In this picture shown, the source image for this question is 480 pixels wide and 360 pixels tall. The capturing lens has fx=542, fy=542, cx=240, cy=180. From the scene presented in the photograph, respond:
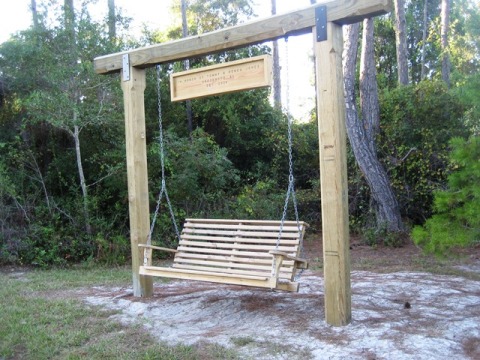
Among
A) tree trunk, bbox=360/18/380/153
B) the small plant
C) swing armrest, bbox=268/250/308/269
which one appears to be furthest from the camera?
tree trunk, bbox=360/18/380/153

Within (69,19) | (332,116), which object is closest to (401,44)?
(69,19)

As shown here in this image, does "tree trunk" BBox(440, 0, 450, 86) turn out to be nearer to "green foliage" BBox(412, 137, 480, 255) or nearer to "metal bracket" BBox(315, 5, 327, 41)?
"green foliage" BBox(412, 137, 480, 255)

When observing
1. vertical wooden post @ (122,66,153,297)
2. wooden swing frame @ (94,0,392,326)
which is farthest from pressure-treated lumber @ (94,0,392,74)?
vertical wooden post @ (122,66,153,297)

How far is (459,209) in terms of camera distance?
15.6ft

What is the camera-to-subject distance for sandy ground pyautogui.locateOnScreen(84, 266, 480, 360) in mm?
3936

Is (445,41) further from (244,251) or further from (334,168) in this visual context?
(334,168)

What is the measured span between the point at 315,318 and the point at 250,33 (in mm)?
2625

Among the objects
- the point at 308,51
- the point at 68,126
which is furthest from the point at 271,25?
the point at 308,51

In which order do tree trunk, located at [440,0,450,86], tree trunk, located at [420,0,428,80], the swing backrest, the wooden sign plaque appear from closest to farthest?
the wooden sign plaque < the swing backrest < tree trunk, located at [440,0,450,86] < tree trunk, located at [420,0,428,80]

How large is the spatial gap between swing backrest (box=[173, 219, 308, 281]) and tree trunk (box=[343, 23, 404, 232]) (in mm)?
4989

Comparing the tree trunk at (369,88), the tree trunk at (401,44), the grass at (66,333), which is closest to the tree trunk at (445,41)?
the tree trunk at (401,44)

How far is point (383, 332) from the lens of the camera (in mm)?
4230

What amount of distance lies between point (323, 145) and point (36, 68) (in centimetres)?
709

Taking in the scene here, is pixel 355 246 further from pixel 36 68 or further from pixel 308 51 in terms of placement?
pixel 308 51
